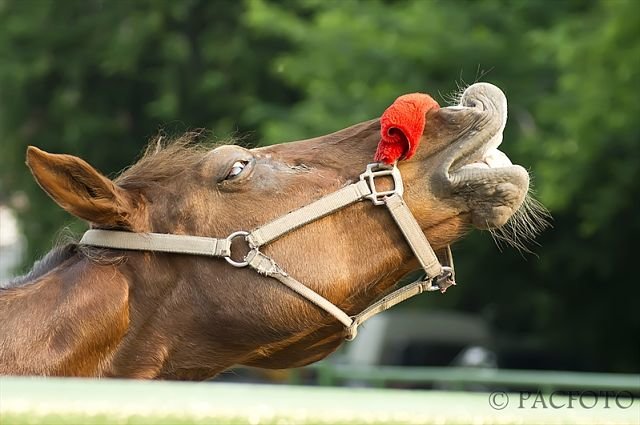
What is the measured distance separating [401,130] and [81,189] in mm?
1045

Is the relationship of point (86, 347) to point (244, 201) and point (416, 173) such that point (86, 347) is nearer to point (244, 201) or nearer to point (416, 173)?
point (244, 201)

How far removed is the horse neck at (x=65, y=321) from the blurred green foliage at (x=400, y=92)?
6.02 meters

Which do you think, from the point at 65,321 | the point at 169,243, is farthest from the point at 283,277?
the point at 65,321

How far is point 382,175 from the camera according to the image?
12.4 feet

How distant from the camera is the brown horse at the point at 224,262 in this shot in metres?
3.63

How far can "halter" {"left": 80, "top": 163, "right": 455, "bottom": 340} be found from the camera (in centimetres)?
372

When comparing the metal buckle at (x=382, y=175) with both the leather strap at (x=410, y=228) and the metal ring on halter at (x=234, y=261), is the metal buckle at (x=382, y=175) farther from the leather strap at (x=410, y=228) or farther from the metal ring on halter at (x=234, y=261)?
the metal ring on halter at (x=234, y=261)

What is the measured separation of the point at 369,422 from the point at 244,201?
5.47 feet

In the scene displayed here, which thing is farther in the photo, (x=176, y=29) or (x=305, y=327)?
(x=176, y=29)

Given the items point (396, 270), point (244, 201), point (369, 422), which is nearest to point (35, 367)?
point (244, 201)

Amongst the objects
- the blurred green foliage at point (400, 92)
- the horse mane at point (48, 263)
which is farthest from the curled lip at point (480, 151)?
the blurred green foliage at point (400, 92)

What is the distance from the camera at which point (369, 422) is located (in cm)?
224

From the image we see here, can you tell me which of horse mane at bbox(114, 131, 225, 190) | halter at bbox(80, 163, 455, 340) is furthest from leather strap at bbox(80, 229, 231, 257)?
horse mane at bbox(114, 131, 225, 190)

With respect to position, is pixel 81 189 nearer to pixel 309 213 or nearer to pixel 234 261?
pixel 234 261
